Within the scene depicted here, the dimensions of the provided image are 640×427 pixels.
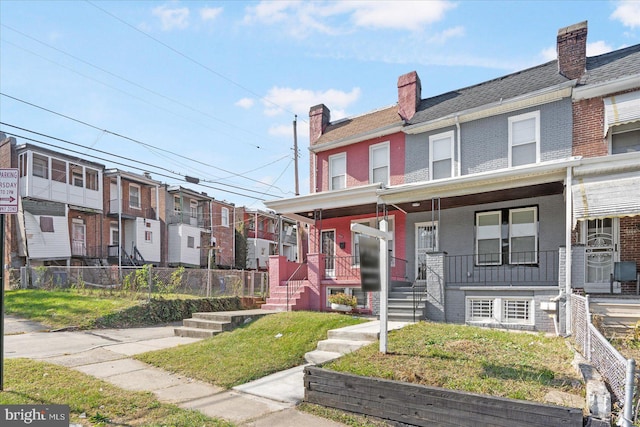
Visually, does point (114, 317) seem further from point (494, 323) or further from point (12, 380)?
point (494, 323)

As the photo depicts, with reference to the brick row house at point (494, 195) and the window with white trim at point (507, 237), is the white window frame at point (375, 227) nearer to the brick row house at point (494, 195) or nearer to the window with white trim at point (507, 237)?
the brick row house at point (494, 195)

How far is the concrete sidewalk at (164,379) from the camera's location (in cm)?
503

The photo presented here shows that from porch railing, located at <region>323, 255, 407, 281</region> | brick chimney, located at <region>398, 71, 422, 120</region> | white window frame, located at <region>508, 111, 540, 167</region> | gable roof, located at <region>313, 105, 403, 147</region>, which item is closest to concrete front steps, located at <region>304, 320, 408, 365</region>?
porch railing, located at <region>323, 255, 407, 281</region>

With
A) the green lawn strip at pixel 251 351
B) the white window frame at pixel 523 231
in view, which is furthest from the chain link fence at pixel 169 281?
the white window frame at pixel 523 231

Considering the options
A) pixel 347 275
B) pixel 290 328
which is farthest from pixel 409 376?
pixel 347 275

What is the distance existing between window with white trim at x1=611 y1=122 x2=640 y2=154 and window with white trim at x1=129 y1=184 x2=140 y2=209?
28.4 m

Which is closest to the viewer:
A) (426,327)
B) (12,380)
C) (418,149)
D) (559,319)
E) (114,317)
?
(12,380)

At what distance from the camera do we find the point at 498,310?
9.59m

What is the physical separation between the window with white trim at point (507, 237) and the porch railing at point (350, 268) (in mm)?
2487

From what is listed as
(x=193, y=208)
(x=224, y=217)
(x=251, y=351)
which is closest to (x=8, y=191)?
(x=251, y=351)

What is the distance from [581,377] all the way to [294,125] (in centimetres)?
2031

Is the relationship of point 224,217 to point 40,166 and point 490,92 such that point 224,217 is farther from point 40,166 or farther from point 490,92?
point 490,92

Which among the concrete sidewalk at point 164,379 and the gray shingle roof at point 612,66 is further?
the gray shingle roof at point 612,66

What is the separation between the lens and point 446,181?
10578 mm
